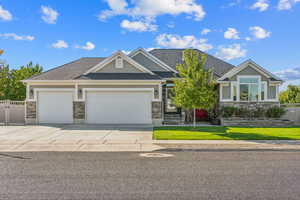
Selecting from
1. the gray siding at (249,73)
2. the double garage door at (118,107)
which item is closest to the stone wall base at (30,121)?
the double garage door at (118,107)

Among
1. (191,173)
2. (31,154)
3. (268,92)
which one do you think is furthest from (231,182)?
(268,92)

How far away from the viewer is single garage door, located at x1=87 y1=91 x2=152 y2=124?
16.2 m

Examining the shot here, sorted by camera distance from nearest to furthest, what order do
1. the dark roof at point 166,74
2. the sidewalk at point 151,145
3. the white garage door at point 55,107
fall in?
the sidewalk at point 151,145 → the white garage door at point 55,107 → the dark roof at point 166,74

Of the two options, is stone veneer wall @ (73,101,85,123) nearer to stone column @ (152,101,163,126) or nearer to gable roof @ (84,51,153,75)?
gable roof @ (84,51,153,75)

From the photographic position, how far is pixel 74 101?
634 inches

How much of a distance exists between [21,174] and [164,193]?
3.86m

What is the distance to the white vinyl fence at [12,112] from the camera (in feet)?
54.6

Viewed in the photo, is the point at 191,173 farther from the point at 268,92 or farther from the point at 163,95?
the point at 268,92

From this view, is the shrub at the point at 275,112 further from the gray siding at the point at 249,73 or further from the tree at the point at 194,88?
the tree at the point at 194,88

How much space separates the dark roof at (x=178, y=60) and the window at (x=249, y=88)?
239 cm

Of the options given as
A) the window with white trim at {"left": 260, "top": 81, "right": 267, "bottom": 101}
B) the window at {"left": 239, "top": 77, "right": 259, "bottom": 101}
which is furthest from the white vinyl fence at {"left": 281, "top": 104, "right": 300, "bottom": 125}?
the window at {"left": 239, "top": 77, "right": 259, "bottom": 101}

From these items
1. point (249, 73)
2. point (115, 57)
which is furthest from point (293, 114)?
point (115, 57)

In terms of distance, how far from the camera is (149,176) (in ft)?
17.7

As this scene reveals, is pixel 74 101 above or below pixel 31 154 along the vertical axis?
above
